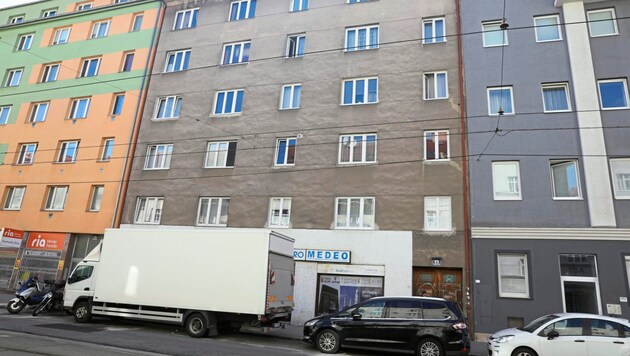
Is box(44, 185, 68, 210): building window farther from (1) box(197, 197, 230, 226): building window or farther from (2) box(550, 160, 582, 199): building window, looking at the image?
(2) box(550, 160, 582, 199): building window

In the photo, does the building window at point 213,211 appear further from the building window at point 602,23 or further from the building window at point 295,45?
the building window at point 602,23

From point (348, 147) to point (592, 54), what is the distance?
420 inches

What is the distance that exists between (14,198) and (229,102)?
50.6 feet

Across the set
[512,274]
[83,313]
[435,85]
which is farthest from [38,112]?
[512,274]

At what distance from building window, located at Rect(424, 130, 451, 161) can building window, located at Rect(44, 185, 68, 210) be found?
806 inches

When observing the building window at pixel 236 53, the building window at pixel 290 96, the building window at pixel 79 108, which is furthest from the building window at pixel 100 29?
the building window at pixel 290 96

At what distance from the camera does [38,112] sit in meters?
26.8

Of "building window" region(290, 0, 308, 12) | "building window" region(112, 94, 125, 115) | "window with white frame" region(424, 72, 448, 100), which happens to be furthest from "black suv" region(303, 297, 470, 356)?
"building window" region(112, 94, 125, 115)

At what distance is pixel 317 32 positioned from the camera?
2111cm

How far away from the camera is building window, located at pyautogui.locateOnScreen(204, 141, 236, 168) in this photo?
68.5ft

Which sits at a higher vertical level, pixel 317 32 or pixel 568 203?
pixel 317 32

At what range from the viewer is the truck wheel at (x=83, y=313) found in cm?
1434

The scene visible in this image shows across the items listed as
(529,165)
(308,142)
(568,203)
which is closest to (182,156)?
(308,142)

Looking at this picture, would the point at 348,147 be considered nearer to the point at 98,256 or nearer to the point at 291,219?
the point at 291,219
